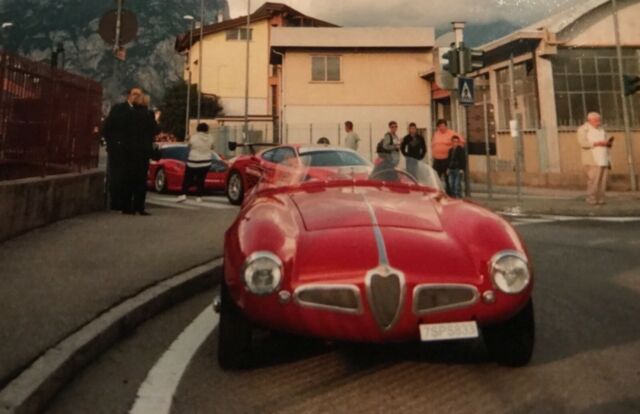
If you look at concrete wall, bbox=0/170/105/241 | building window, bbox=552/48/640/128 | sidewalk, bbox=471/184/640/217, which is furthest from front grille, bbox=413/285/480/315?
building window, bbox=552/48/640/128

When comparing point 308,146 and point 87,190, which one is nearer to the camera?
point 87,190

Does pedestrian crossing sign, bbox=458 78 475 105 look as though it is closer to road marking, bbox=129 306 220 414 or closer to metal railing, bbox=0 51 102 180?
metal railing, bbox=0 51 102 180

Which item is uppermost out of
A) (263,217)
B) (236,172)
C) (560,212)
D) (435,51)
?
(435,51)

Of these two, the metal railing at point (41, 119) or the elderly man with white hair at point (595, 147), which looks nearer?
the metal railing at point (41, 119)

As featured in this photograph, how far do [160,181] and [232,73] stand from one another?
42826 millimetres

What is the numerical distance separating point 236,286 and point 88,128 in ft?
27.7

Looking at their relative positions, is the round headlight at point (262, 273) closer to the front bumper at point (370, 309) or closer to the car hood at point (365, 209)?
the front bumper at point (370, 309)

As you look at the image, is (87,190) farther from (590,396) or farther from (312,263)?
(590,396)

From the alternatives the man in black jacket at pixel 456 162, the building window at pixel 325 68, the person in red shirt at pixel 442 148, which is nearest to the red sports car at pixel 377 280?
the man in black jacket at pixel 456 162

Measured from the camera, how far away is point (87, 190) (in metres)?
9.93

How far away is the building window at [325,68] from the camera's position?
34750 mm

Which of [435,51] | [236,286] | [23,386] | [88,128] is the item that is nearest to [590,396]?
[236,286]

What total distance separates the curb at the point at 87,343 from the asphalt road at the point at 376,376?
0.07 metres

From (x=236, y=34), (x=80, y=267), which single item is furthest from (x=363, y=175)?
(x=236, y=34)
